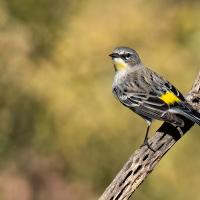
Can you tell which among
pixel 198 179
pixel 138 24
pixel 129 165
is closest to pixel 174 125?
pixel 129 165

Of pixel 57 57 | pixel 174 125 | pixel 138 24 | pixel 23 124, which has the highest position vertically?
pixel 138 24

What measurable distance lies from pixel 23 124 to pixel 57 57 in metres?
1.40

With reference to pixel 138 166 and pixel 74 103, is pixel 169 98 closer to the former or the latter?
pixel 138 166

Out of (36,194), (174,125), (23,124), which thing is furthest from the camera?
(36,194)

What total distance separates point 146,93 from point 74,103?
4.85 meters

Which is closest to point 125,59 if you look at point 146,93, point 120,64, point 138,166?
point 120,64

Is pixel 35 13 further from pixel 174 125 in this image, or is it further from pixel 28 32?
pixel 174 125

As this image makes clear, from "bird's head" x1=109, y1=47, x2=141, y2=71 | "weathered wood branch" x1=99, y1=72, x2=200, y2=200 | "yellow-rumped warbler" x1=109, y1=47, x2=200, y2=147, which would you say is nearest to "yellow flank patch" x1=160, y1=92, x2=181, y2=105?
"yellow-rumped warbler" x1=109, y1=47, x2=200, y2=147

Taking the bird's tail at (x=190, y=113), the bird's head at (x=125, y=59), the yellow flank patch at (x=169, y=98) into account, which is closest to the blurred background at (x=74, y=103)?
the bird's head at (x=125, y=59)

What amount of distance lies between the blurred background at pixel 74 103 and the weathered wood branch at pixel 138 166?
5.62 meters

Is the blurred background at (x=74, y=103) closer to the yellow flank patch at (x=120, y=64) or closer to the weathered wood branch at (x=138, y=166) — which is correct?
the yellow flank patch at (x=120, y=64)

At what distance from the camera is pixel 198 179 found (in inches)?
522

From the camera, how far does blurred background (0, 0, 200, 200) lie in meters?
13.1

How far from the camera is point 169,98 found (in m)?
8.34
